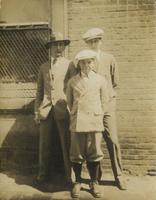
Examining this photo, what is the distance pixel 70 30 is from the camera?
6617 millimetres

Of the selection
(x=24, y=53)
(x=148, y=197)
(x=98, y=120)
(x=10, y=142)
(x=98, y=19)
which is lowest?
(x=148, y=197)

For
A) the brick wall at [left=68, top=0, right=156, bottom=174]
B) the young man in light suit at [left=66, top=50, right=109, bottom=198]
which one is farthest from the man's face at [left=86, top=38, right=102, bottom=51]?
the brick wall at [left=68, top=0, right=156, bottom=174]

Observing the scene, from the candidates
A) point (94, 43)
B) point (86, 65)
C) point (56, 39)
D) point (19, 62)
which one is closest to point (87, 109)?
point (86, 65)

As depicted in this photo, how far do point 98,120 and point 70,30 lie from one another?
1.84 meters

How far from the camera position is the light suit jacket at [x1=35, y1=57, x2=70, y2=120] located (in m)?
6.00

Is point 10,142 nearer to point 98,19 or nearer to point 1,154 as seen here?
point 1,154

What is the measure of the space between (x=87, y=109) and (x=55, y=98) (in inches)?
30.2

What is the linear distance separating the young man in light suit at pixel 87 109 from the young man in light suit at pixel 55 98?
415 millimetres

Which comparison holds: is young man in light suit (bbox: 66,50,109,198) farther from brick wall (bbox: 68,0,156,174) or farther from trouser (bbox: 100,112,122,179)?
brick wall (bbox: 68,0,156,174)

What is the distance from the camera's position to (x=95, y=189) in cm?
566

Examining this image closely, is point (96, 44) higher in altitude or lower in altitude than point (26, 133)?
higher

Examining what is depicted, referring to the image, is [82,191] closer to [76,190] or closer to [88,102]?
[76,190]

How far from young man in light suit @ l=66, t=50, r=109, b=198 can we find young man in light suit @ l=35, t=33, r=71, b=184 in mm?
415

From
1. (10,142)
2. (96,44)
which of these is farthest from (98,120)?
(10,142)
